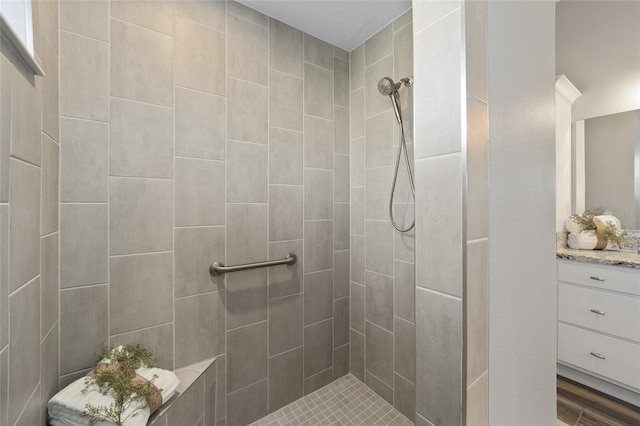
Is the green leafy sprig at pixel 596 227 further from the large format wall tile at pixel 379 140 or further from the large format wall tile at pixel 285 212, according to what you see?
the large format wall tile at pixel 285 212

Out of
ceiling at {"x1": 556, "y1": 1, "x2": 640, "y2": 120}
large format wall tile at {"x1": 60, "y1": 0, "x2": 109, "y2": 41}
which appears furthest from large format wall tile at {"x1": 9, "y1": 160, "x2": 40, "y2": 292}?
ceiling at {"x1": 556, "y1": 1, "x2": 640, "y2": 120}

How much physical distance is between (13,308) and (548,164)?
162 centimetres

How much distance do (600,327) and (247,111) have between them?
265 centimetres

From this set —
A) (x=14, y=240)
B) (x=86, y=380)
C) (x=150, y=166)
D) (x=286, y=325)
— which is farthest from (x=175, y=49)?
(x=286, y=325)

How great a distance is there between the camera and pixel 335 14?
1491mm

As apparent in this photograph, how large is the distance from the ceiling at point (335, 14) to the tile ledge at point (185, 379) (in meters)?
1.91

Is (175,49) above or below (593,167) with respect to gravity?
above

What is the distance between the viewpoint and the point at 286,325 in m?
1.58

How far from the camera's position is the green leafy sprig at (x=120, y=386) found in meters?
0.80

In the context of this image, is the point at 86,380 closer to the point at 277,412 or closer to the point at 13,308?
the point at 13,308

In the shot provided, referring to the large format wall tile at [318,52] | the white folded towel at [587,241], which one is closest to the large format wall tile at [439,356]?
the large format wall tile at [318,52]

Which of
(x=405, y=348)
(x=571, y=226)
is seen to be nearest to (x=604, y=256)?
(x=571, y=226)

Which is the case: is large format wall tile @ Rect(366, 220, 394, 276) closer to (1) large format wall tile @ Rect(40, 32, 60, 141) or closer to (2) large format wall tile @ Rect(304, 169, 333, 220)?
(2) large format wall tile @ Rect(304, 169, 333, 220)

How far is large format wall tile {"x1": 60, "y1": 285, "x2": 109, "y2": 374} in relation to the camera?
101 centimetres
